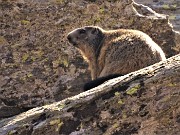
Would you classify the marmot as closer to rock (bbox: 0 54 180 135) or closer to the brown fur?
the brown fur

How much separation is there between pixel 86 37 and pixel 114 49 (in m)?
1.94

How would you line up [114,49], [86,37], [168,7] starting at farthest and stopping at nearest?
[168,7] < [86,37] < [114,49]

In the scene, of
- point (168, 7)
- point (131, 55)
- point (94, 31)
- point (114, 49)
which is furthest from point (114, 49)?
point (168, 7)

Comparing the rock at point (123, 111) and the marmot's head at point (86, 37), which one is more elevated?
the marmot's head at point (86, 37)

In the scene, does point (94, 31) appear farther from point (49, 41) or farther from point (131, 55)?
point (131, 55)

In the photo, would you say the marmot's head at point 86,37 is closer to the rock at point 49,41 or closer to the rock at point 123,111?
the rock at point 49,41

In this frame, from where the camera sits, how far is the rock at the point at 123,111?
17.7 ft

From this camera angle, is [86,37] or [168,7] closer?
[86,37]

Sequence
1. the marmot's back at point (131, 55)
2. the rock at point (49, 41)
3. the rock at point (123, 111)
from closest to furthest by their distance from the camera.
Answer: the rock at point (123, 111) → the marmot's back at point (131, 55) → the rock at point (49, 41)

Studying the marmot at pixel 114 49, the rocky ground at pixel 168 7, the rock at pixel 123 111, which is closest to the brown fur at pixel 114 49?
the marmot at pixel 114 49

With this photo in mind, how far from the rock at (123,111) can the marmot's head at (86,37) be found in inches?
185

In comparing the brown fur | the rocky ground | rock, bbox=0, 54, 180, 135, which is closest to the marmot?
the brown fur

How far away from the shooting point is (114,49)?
29.9ft

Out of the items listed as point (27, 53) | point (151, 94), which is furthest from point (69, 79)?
point (151, 94)
